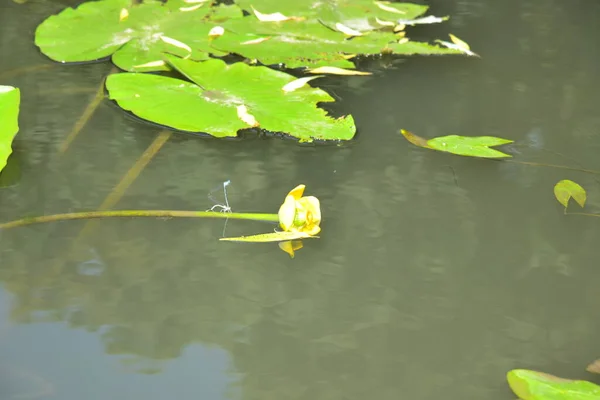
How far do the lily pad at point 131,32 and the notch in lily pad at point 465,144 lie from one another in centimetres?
46

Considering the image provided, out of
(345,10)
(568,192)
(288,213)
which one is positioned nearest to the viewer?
(288,213)

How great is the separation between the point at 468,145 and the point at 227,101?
1.27 feet

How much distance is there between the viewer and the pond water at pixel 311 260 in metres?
0.65

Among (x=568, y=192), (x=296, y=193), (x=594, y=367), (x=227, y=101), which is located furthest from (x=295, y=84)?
(x=594, y=367)

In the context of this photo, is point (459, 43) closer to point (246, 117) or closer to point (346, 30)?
point (346, 30)

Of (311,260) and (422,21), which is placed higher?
(422,21)

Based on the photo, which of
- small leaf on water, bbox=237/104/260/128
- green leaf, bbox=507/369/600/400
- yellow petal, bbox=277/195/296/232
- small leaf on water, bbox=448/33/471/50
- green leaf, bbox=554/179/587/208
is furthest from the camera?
small leaf on water, bbox=448/33/471/50

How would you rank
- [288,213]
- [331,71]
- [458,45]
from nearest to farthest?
[288,213]
[331,71]
[458,45]

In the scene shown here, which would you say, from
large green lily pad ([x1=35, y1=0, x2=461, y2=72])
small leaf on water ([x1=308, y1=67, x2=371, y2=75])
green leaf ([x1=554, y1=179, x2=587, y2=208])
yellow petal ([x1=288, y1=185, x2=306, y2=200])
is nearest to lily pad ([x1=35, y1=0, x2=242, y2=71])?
large green lily pad ([x1=35, y1=0, x2=461, y2=72])

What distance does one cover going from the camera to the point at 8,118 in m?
0.92

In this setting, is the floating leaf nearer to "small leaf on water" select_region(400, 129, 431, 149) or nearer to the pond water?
the pond water

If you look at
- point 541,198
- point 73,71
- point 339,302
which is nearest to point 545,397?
point 339,302

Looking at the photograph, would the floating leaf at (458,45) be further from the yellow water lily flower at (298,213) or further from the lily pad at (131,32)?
the yellow water lily flower at (298,213)

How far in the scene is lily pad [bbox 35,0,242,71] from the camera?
3.97 feet
